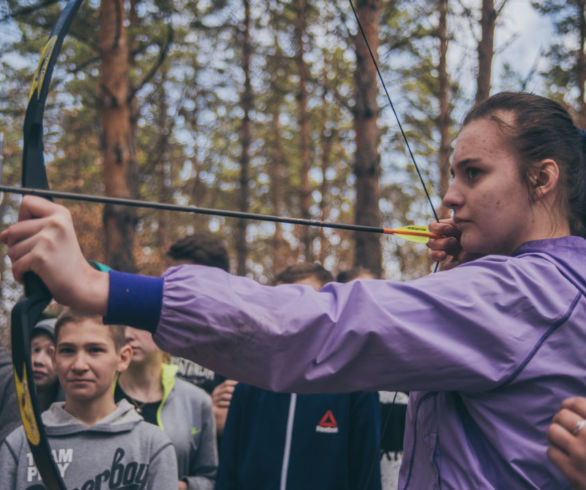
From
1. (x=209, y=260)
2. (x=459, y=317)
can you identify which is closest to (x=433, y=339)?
(x=459, y=317)

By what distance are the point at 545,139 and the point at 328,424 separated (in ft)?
6.01

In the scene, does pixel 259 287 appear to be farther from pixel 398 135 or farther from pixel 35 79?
pixel 398 135

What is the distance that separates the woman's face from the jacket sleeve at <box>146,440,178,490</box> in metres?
1.80

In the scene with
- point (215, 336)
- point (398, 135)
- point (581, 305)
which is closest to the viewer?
point (215, 336)

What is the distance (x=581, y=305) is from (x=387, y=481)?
91.3 inches

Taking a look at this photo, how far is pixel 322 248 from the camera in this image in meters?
18.1

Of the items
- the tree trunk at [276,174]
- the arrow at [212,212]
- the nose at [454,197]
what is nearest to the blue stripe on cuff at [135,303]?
the arrow at [212,212]

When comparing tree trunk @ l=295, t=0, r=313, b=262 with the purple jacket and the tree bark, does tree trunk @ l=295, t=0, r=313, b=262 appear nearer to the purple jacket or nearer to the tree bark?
the tree bark

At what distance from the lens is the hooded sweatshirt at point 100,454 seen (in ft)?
A: 8.55

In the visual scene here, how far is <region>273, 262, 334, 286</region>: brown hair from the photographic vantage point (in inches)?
142

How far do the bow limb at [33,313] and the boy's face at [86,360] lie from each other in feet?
4.72

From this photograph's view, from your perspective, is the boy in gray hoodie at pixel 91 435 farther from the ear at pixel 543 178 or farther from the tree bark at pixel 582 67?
the tree bark at pixel 582 67

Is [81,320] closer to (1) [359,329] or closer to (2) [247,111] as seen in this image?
(1) [359,329]

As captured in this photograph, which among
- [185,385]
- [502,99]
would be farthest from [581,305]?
[185,385]
